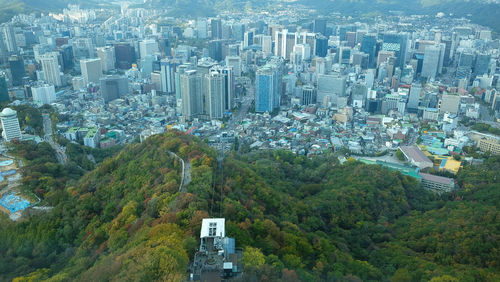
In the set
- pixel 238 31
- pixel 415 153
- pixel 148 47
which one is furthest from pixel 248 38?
pixel 415 153

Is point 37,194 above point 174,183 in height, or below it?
below

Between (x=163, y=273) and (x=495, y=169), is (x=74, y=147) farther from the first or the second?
(x=495, y=169)

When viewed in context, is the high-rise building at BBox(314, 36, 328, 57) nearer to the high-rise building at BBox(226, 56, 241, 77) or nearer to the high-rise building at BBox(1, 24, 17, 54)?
the high-rise building at BBox(226, 56, 241, 77)

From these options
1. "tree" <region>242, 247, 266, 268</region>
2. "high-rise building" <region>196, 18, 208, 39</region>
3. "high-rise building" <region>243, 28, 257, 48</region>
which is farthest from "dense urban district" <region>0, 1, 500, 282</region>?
"high-rise building" <region>196, 18, 208, 39</region>

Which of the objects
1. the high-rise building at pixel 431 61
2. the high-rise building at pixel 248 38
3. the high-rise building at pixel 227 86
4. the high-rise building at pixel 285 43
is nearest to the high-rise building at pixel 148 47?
the high-rise building at pixel 248 38

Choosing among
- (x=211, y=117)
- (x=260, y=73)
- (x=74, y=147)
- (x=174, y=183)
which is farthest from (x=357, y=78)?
(x=174, y=183)
